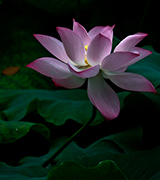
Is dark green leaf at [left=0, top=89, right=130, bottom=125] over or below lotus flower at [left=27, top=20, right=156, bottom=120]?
below

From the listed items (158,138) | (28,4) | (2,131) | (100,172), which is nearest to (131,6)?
(28,4)

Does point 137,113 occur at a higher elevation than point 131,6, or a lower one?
lower

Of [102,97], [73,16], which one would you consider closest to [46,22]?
[73,16]

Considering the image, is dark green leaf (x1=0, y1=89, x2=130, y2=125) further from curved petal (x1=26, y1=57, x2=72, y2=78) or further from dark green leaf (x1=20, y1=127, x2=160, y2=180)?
curved petal (x1=26, y1=57, x2=72, y2=78)

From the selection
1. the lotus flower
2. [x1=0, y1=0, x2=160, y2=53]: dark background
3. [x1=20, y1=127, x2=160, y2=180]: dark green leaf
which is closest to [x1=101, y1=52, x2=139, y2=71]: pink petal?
the lotus flower

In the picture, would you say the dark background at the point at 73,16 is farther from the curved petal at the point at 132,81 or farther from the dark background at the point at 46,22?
the curved petal at the point at 132,81

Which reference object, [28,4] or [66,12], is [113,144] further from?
[28,4]
